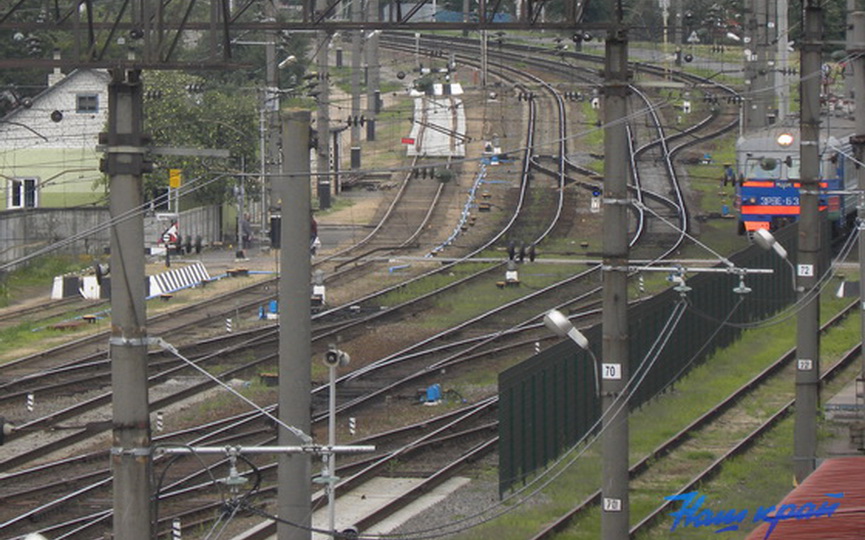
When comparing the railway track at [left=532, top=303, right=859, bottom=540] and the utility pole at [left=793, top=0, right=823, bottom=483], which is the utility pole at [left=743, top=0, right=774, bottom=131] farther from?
the utility pole at [left=793, top=0, right=823, bottom=483]

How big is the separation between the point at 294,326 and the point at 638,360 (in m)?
13.9

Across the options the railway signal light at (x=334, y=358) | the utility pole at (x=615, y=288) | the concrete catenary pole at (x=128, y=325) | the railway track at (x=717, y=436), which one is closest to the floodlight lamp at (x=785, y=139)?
the railway track at (x=717, y=436)

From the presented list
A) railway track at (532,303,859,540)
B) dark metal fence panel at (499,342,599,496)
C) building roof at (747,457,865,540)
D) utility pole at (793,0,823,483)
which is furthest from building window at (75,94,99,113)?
building roof at (747,457,865,540)

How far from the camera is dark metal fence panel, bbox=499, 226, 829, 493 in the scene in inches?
809

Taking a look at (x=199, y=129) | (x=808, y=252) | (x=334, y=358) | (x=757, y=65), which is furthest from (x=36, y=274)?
(x=334, y=358)

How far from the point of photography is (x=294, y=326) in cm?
1259

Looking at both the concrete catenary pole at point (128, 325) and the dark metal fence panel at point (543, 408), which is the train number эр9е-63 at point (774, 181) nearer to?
the dark metal fence panel at point (543, 408)

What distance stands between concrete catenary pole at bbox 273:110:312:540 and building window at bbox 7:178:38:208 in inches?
1470

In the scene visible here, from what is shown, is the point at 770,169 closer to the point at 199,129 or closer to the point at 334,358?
the point at 199,129

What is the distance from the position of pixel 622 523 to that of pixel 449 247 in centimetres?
2681

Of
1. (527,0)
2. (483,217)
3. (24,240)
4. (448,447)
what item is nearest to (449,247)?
(483,217)

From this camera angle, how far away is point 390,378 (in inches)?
1087

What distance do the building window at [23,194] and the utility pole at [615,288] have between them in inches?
1430

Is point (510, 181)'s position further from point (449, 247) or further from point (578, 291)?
point (578, 291)
